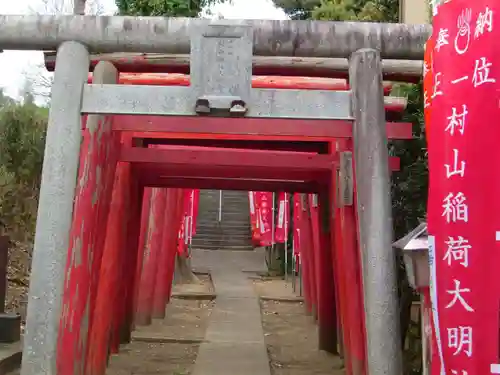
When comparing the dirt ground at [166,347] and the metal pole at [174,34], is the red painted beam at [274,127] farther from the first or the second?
the dirt ground at [166,347]

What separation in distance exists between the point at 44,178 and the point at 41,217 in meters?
0.24

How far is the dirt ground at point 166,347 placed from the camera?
24.7 ft

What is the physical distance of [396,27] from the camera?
162 inches

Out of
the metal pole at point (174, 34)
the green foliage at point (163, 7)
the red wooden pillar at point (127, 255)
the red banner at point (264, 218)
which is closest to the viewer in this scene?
the metal pole at point (174, 34)

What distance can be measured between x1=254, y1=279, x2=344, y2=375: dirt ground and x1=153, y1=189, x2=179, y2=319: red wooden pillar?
1875 mm

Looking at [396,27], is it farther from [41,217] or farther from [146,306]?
[146,306]

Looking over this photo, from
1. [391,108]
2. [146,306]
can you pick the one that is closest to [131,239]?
[146,306]

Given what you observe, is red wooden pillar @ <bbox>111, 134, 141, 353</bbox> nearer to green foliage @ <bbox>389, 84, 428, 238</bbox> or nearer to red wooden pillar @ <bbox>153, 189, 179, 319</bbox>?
red wooden pillar @ <bbox>153, 189, 179, 319</bbox>

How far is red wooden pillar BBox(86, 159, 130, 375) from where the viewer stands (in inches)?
243

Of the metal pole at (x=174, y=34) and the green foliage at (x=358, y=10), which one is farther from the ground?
the green foliage at (x=358, y=10)

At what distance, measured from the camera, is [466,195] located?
2.73 m

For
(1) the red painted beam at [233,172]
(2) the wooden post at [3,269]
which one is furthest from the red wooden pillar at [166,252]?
(2) the wooden post at [3,269]

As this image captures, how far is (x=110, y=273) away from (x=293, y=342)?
408cm

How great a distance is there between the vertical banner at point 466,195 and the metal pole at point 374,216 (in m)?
0.79
